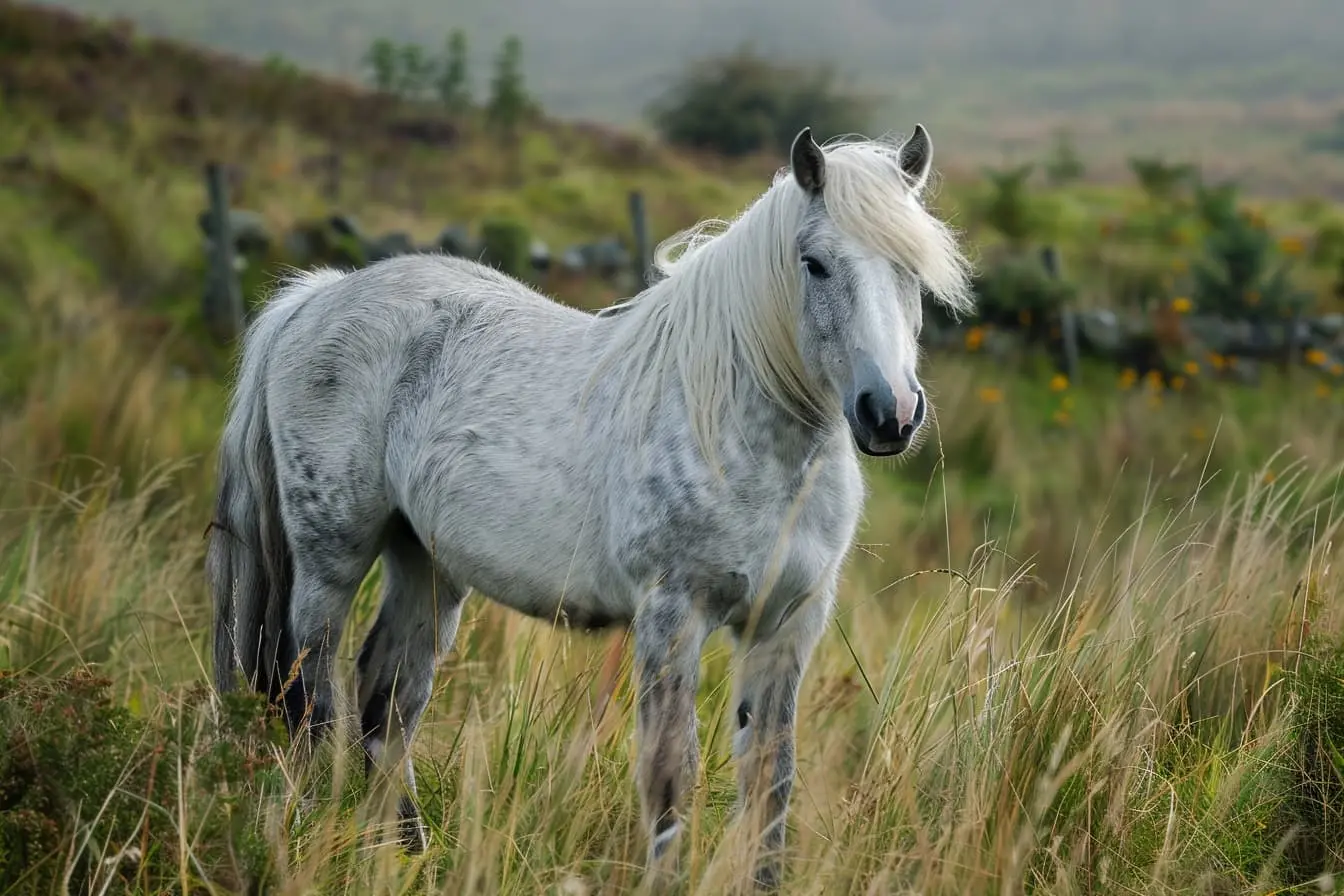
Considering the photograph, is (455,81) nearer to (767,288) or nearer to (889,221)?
(767,288)

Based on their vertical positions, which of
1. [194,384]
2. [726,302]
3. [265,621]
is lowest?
[194,384]

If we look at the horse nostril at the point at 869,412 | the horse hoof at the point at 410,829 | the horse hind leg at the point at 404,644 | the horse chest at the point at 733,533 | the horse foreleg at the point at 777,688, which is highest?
the horse nostril at the point at 869,412

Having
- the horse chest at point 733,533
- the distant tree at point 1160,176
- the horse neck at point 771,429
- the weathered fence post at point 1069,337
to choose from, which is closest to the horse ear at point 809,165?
the horse neck at point 771,429

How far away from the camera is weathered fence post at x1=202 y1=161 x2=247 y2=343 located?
11977mm

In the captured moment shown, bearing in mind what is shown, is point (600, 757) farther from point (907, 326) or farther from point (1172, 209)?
point (1172, 209)

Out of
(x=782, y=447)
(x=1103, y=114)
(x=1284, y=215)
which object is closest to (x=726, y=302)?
(x=782, y=447)

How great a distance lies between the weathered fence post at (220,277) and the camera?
12.0m

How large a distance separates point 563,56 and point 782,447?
161 m

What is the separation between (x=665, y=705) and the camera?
11.0ft

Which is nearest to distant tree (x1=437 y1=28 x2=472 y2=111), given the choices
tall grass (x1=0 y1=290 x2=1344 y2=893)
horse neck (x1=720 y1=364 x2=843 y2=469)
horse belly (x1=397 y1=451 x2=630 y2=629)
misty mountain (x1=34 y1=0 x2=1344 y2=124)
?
tall grass (x1=0 y1=290 x2=1344 y2=893)

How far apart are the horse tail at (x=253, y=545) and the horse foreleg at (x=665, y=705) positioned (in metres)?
1.55

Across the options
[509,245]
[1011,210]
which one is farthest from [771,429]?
[1011,210]

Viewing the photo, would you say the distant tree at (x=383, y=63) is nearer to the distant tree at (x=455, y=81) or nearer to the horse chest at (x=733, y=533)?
the distant tree at (x=455, y=81)

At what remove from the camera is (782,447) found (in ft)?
11.2
